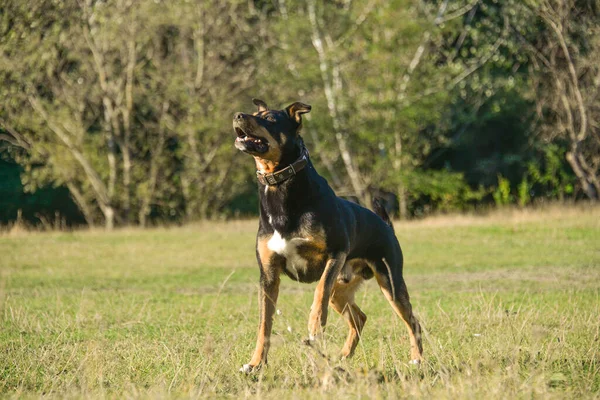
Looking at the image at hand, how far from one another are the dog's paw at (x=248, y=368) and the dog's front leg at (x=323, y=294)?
1.49 feet

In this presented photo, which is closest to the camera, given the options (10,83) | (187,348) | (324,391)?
(324,391)

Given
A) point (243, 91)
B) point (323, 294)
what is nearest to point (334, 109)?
point (243, 91)

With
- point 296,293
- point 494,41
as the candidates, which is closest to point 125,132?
point 494,41

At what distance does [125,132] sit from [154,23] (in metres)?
3.69

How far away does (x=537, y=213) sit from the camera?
26.0 metres

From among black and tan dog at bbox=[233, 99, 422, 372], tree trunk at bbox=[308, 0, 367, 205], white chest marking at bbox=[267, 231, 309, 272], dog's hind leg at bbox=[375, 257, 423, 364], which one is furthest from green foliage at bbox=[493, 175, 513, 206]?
white chest marking at bbox=[267, 231, 309, 272]

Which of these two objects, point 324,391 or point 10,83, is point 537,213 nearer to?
point 10,83

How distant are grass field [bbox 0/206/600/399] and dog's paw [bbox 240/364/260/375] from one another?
78 mm

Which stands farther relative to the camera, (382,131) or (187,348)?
(382,131)

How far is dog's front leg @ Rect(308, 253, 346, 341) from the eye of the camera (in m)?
6.55

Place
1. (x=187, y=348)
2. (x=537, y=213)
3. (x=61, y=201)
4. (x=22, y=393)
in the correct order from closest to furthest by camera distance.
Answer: (x=22, y=393), (x=187, y=348), (x=537, y=213), (x=61, y=201)

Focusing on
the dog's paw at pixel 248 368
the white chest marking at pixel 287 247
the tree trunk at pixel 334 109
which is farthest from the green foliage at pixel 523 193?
the dog's paw at pixel 248 368

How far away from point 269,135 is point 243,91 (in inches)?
958

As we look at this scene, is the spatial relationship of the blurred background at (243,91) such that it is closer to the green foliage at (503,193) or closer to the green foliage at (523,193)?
the green foliage at (503,193)
